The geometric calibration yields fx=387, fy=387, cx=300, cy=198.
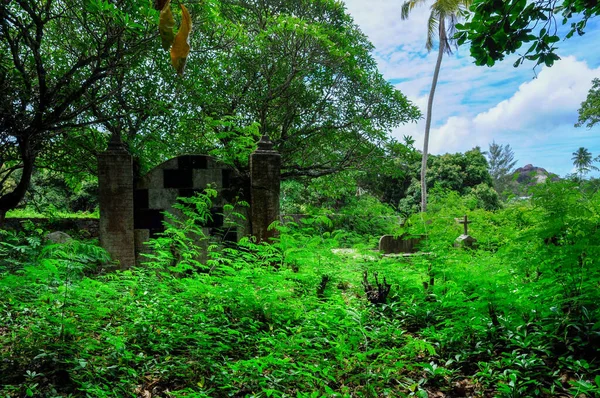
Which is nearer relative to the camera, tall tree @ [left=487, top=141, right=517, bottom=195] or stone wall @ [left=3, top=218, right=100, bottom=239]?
stone wall @ [left=3, top=218, right=100, bottom=239]

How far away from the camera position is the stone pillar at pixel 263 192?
Result: 227 inches

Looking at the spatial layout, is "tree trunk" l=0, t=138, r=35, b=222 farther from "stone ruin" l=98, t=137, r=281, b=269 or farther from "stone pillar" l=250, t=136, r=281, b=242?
"stone pillar" l=250, t=136, r=281, b=242

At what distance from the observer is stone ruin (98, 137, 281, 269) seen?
5539 millimetres

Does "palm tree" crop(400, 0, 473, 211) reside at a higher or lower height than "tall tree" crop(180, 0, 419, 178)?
higher

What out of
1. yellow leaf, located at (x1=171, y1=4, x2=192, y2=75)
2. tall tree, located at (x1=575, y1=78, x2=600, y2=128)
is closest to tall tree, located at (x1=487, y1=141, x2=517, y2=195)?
tall tree, located at (x1=575, y1=78, x2=600, y2=128)

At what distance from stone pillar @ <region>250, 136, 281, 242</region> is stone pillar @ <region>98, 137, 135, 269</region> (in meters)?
1.77

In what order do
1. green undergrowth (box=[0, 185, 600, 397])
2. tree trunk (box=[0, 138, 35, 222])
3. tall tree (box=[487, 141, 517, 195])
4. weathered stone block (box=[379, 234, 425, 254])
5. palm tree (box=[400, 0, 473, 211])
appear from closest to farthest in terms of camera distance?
green undergrowth (box=[0, 185, 600, 397]) → tree trunk (box=[0, 138, 35, 222]) → weathered stone block (box=[379, 234, 425, 254]) → palm tree (box=[400, 0, 473, 211]) → tall tree (box=[487, 141, 517, 195])

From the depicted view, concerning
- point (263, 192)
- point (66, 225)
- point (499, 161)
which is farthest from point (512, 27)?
point (499, 161)

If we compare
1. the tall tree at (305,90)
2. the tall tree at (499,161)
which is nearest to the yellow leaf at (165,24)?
the tall tree at (305,90)

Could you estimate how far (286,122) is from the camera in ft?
36.9

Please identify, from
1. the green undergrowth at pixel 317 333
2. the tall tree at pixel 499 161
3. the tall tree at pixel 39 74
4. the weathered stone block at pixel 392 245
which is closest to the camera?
the green undergrowth at pixel 317 333

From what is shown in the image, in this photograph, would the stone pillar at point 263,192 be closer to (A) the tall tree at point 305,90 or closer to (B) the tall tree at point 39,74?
(B) the tall tree at point 39,74

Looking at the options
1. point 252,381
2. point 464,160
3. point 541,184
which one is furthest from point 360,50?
point 464,160

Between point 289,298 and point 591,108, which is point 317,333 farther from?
point 591,108
